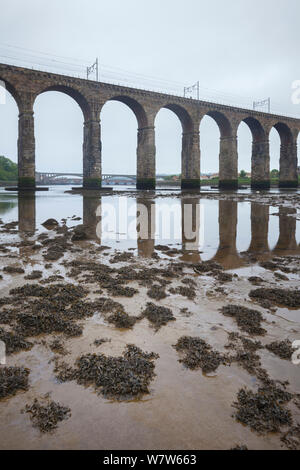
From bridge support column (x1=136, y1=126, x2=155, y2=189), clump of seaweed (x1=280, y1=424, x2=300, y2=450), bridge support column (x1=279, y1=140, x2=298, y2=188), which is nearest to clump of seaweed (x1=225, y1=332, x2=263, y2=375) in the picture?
clump of seaweed (x1=280, y1=424, x2=300, y2=450)

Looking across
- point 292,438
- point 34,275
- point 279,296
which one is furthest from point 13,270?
point 292,438

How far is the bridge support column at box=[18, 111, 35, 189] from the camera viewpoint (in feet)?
84.8

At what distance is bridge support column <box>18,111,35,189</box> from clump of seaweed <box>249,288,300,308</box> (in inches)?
1048

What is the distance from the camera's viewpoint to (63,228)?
7.74 m

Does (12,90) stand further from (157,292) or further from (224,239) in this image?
(157,292)

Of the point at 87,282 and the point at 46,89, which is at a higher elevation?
the point at 46,89

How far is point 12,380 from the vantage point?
1.81 m

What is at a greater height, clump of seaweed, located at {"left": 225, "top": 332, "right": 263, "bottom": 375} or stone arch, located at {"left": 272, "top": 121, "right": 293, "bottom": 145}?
stone arch, located at {"left": 272, "top": 121, "right": 293, "bottom": 145}

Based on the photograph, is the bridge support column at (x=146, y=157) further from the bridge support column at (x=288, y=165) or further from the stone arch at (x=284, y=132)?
the bridge support column at (x=288, y=165)

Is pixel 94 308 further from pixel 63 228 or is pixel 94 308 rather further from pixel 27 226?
pixel 27 226

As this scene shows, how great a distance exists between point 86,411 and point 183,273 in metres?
2.68

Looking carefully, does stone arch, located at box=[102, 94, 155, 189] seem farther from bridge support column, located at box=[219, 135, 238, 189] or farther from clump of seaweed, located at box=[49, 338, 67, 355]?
clump of seaweed, located at box=[49, 338, 67, 355]

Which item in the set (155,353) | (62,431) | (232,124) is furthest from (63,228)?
(232,124)
